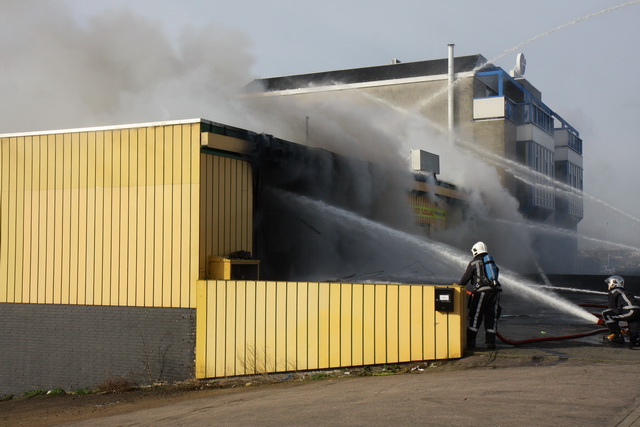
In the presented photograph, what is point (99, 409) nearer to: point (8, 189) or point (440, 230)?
point (8, 189)

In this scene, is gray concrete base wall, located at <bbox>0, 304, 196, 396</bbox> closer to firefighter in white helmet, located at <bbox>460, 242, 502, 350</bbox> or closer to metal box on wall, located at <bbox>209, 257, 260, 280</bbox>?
metal box on wall, located at <bbox>209, 257, 260, 280</bbox>

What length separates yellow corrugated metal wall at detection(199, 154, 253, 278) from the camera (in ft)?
42.5

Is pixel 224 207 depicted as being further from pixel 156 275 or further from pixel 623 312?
pixel 623 312

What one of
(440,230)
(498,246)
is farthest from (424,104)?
(440,230)

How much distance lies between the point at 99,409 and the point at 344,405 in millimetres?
4946

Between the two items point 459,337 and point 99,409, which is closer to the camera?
point 459,337

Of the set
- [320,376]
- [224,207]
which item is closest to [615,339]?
[320,376]

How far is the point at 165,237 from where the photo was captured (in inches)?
517

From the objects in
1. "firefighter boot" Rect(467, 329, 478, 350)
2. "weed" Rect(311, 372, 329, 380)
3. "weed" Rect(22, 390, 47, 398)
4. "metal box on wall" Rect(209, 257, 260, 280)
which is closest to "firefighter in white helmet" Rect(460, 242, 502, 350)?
"firefighter boot" Rect(467, 329, 478, 350)

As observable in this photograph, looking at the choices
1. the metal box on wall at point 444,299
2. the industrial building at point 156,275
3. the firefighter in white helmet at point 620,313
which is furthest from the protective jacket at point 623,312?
the industrial building at point 156,275

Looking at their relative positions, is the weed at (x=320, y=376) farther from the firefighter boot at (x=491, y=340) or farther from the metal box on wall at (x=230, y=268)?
the metal box on wall at (x=230, y=268)

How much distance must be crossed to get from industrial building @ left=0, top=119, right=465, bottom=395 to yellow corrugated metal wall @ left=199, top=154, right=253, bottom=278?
0.03 m

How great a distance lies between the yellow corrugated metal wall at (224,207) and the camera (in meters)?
13.0

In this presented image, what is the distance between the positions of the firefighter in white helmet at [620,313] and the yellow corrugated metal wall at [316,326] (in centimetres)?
253
